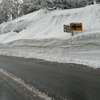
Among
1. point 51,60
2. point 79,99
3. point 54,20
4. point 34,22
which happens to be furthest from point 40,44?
point 79,99

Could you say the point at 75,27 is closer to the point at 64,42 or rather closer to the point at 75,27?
the point at 75,27

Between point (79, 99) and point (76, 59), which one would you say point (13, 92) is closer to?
point (79, 99)

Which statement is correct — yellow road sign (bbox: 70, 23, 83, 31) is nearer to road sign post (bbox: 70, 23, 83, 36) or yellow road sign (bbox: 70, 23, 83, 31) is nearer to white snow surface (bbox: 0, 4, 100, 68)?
road sign post (bbox: 70, 23, 83, 36)

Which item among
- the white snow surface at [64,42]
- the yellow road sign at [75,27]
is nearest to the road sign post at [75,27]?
the yellow road sign at [75,27]

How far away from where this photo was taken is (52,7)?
18656 millimetres

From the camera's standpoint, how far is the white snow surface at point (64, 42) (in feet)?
28.4

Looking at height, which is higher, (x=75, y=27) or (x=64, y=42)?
(x=75, y=27)

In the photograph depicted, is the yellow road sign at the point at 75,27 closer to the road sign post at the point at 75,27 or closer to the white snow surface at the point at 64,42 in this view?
the road sign post at the point at 75,27

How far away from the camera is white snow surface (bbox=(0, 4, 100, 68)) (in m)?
8.66

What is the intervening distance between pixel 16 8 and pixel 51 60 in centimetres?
2398

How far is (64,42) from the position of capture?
10172 millimetres

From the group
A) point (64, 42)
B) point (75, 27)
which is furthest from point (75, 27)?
point (64, 42)

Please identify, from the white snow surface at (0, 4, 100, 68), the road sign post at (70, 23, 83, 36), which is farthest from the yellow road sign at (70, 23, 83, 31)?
the white snow surface at (0, 4, 100, 68)

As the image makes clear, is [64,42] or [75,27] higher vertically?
[75,27]
